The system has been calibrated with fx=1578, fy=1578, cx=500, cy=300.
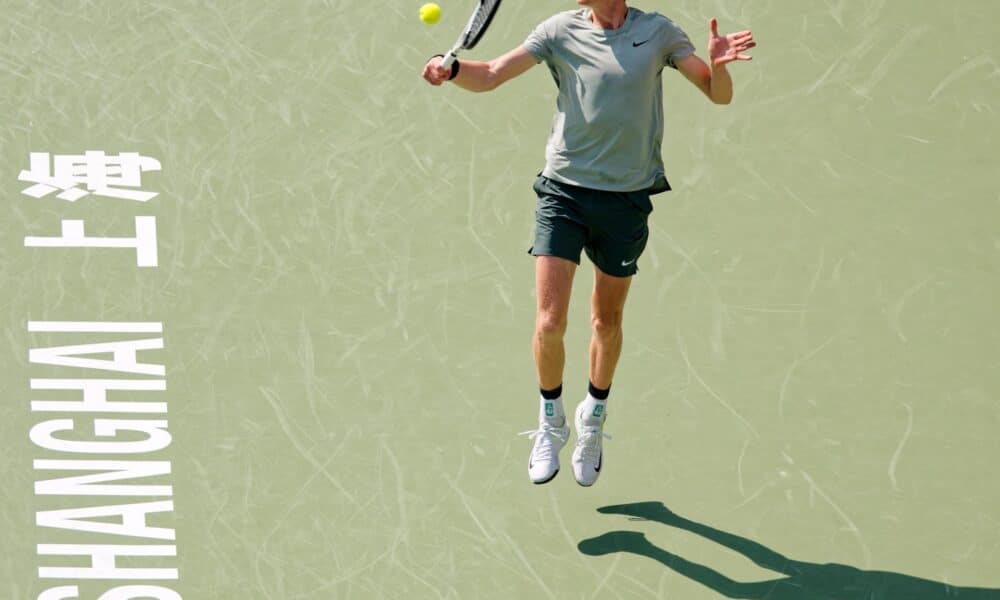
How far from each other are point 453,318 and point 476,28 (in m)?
1.80

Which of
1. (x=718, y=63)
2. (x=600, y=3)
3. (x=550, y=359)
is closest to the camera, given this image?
(x=718, y=63)

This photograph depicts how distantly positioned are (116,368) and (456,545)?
80.0 inches

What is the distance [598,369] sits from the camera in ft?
23.1

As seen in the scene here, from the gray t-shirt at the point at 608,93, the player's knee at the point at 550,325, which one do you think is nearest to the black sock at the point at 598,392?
the player's knee at the point at 550,325

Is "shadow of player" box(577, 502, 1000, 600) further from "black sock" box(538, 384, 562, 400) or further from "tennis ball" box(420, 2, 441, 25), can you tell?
"tennis ball" box(420, 2, 441, 25)

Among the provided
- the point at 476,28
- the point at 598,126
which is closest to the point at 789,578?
the point at 598,126

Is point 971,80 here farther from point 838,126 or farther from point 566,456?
point 566,456

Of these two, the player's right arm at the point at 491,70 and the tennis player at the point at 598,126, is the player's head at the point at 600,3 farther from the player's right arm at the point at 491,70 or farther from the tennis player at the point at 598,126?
the player's right arm at the point at 491,70

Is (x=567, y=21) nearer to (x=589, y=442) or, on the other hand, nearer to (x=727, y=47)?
(x=727, y=47)

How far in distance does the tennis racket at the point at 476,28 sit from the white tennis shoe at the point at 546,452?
1676 mm

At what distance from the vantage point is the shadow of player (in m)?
6.57

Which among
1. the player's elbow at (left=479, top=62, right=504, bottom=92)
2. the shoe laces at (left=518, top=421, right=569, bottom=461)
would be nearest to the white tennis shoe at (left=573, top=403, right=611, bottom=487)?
the shoe laces at (left=518, top=421, right=569, bottom=461)

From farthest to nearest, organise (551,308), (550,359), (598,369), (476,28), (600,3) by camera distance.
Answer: (598,369)
(550,359)
(551,308)
(476,28)
(600,3)

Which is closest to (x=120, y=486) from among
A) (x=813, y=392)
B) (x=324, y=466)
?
(x=324, y=466)
